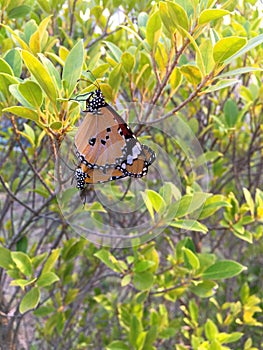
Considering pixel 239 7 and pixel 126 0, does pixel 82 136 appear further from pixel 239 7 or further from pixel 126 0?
pixel 239 7

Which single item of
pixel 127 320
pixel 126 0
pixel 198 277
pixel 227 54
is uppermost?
pixel 126 0

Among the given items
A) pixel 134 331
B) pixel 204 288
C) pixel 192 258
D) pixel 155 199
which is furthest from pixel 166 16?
pixel 134 331

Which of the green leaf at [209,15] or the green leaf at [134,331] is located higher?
the green leaf at [209,15]

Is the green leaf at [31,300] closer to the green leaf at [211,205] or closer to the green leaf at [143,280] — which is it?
the green leaf at [143,280]

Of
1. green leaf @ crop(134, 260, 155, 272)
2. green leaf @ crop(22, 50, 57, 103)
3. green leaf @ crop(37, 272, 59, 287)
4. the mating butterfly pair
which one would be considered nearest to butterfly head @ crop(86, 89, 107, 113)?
the mating butterfly pair

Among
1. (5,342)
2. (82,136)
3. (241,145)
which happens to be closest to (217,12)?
(82,136)

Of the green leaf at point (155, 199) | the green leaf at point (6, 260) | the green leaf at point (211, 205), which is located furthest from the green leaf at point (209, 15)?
the green leaf at point (6, 260)
